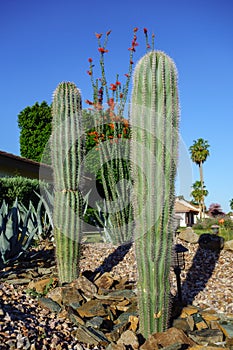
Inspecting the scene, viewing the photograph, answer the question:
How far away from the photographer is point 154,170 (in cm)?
351

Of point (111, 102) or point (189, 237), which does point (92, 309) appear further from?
point (111, 102)

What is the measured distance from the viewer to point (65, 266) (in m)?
4.81

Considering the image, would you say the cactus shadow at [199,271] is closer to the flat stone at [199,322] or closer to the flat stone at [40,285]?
the flat stone at [199,322]

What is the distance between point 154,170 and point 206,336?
1602 millimetres

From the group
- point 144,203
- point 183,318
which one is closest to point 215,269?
point 183,318

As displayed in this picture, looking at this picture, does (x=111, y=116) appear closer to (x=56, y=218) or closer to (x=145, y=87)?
(x=56, y=218)

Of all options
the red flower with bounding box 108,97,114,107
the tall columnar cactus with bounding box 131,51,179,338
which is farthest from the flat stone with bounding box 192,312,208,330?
the red flower with bounding box 108,97,114,107

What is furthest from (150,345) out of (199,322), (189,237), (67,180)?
(189,237)

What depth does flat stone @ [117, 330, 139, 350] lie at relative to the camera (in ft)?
11.5

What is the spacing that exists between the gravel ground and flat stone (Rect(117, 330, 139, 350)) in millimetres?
308

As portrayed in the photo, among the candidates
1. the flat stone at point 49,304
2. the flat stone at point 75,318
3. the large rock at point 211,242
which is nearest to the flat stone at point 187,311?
the flat stone at point 75,318

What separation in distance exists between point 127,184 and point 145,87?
4.88 metres

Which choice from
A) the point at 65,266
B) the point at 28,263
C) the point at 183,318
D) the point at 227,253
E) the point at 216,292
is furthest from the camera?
the point at 227,253

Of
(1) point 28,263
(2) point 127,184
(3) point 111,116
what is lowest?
(1) point 28,263
